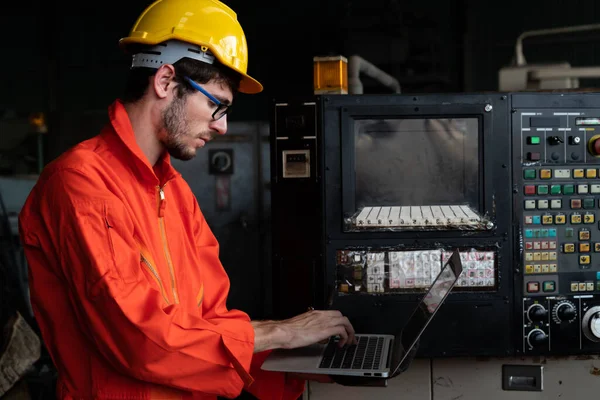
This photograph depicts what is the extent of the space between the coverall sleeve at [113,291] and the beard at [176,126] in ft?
0.67

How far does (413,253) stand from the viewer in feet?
6.55

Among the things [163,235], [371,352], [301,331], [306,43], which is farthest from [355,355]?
[306,43]

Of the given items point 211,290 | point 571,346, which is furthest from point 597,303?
point 211,290

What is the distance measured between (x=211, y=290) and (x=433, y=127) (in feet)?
2.55

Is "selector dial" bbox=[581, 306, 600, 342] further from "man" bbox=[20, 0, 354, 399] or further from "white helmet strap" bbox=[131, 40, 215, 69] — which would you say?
"white helmet strap" bbox=[131, 40, 215, 69]

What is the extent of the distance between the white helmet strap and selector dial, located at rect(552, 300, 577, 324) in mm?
1229

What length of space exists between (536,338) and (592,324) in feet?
0.54

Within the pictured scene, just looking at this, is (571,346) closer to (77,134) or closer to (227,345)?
(227,345)

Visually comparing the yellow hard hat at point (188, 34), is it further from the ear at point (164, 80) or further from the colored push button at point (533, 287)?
the colored push button at point (533, 287)

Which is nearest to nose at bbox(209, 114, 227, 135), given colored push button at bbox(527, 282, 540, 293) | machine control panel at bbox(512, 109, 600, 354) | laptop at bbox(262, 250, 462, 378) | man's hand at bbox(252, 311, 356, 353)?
man's hand at bbox(252, 311, 356, 353)

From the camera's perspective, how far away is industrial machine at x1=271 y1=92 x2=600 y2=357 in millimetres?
1993

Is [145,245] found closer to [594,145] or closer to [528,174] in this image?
[528,174]

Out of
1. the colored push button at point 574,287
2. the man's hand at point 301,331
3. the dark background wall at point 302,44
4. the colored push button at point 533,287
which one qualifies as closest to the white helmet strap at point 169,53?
the man's hand at point 301,331

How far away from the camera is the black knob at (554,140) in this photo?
1995mm
